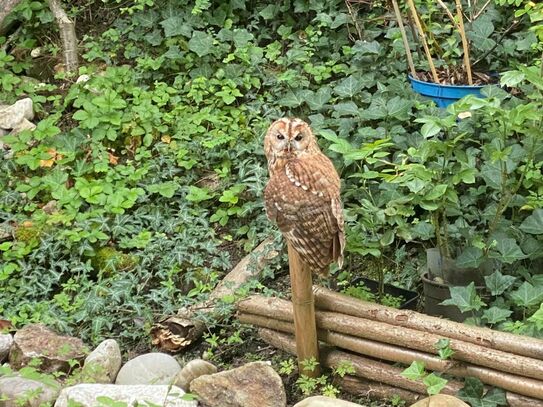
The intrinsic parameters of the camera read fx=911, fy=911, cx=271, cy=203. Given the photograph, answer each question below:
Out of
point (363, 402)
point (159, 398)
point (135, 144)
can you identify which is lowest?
point (363, 402)

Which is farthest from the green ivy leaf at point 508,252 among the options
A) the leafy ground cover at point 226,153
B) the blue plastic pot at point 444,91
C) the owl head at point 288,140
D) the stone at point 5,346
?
the stone at point 5,346

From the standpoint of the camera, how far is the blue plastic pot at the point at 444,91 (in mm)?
6082

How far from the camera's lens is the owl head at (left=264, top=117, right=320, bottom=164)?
4469mm

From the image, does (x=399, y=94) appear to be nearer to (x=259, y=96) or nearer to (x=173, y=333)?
(x=259, y=96)

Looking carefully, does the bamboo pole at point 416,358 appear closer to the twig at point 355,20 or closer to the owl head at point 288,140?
the owl head at point 288,140

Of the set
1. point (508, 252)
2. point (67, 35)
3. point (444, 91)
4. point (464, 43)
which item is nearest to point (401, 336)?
point (508, 252)

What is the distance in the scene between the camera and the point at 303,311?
→ 4.42 meters

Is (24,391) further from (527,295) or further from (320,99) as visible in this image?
(320,99)

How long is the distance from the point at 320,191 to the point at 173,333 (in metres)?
1.38

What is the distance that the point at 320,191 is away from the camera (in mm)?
4414

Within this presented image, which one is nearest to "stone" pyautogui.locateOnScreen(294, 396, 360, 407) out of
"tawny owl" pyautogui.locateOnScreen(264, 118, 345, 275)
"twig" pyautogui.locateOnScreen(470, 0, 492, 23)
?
"tawny owl" pyautogui.locateOnScreen(264, 118, 345, 275)

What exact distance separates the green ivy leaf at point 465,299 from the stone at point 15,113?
4.00m

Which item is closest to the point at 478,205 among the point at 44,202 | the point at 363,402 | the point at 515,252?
the point at 515,252

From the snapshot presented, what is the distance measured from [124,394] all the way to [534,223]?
2.36 meters
